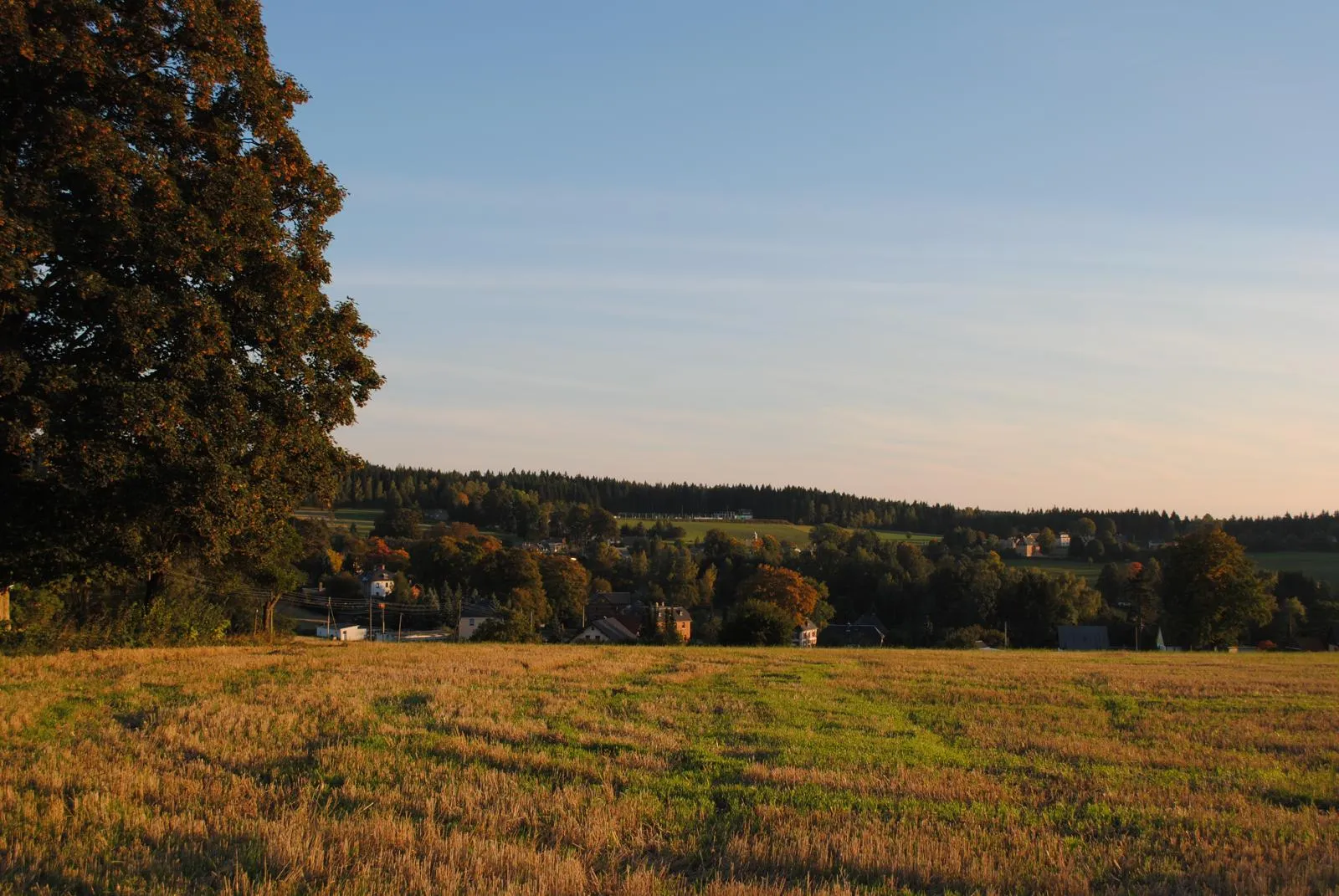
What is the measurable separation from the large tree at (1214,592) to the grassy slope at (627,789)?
47724 millimetres

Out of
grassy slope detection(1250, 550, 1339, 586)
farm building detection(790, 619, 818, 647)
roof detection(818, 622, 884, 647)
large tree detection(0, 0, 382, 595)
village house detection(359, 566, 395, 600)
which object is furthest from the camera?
grassy slope detection(1250, 550, 1339, 586)

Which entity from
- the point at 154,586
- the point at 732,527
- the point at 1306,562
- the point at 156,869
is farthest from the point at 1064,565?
the point at 156,869

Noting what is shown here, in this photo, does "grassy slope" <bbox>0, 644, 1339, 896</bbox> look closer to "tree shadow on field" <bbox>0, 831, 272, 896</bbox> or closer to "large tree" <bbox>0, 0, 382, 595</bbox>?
"tree shadow on field" <bbox>0, 831, 272, 896</bbox>

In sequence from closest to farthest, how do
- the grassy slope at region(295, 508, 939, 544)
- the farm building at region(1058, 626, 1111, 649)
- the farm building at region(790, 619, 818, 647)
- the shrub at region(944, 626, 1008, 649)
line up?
the shrub at region(944, 626, 1008, 649)
the farm building at region(1058, 626, 1111, 649)
the farm building at region(790, 619, 818, 647)
the grassy slope at region(295, 508, 939, 544)

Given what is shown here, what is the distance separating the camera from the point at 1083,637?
81938mm

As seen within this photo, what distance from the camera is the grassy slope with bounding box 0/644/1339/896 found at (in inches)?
276

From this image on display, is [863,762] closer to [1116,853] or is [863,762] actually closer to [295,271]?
[1116,853]

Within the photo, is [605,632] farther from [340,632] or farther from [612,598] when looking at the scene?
[612,598]

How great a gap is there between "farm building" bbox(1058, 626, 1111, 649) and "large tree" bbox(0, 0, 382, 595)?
248ft

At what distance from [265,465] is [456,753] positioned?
30.7ft

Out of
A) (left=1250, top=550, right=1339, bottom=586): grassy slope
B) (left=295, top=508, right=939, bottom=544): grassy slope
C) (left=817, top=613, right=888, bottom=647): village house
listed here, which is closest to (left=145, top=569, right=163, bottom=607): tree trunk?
Result: (left=817, top=613, right=888, bottom=647): village house

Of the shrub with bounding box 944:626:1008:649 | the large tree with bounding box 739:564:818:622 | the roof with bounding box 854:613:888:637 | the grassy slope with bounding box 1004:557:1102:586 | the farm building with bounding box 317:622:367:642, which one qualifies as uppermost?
the grassy slope with bounding box 1004:557:1102:586

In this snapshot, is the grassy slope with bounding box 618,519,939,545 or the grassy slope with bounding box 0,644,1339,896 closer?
the grassy slope with bounding box 0,644,1339,896

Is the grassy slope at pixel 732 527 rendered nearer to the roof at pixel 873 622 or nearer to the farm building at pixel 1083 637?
the roof at pixel 873 622
